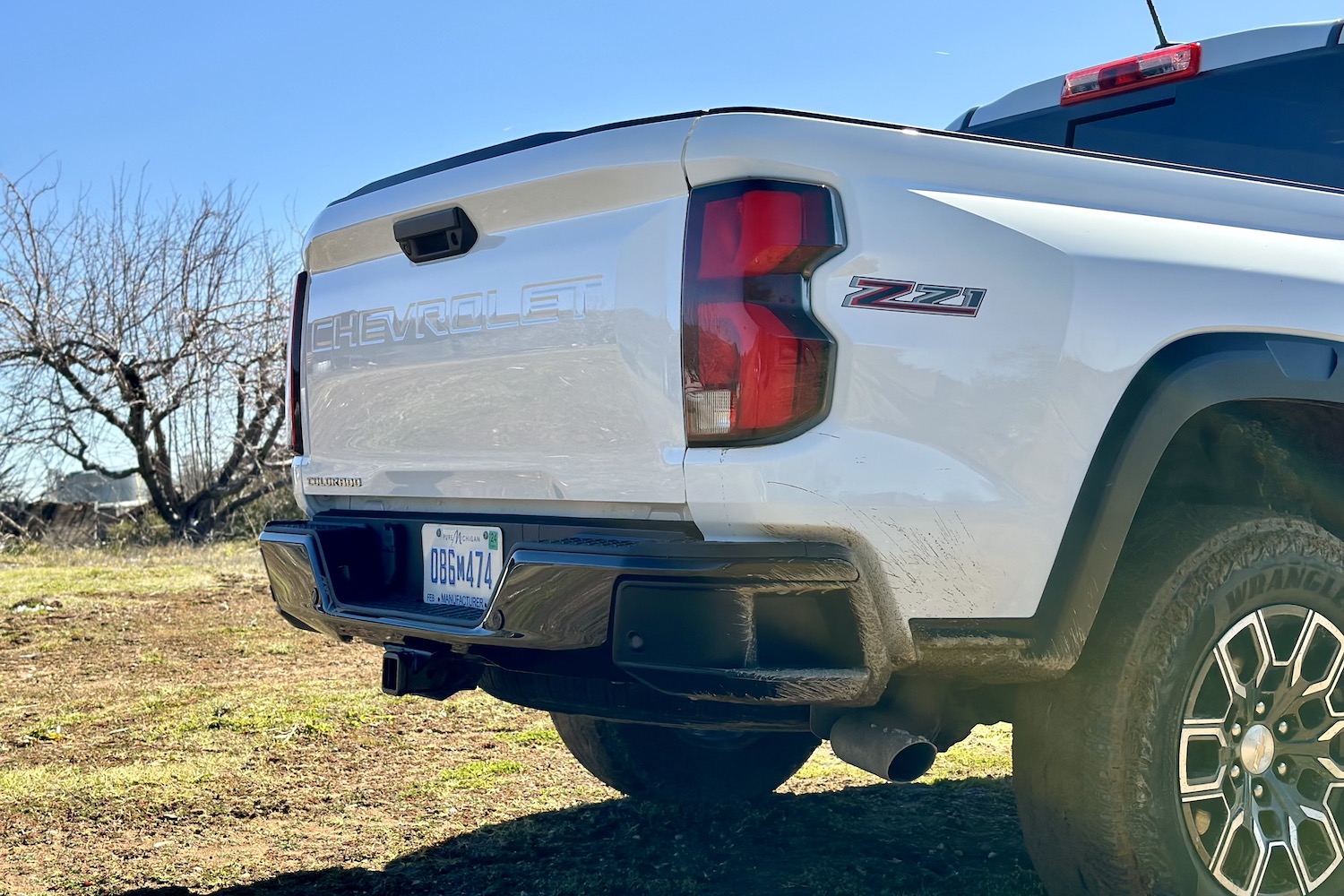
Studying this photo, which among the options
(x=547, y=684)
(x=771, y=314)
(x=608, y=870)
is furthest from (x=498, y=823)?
(x=771, y=314)

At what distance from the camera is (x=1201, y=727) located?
262 centimetres

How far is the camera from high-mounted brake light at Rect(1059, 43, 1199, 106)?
3.83 meters

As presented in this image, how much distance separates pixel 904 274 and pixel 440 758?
2.95 metres

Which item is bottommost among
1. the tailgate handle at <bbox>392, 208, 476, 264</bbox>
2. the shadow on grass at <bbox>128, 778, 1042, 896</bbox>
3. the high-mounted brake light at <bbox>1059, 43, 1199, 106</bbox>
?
the shadow on grass at <bbox>128, 778, 1042, 896</bbox>

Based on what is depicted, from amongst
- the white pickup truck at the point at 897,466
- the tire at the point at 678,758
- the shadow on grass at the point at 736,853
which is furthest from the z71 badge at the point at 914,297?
A: the tire at the point at 678,758

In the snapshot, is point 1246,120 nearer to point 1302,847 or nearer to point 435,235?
point 1302,847

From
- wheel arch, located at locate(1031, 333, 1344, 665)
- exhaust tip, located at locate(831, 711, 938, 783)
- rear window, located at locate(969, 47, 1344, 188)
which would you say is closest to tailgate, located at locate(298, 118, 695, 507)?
exhaust tip, located at locate(831, 711, 938, 783)

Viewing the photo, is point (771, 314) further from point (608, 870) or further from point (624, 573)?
point (608, 870)

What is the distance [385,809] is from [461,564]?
1449 millimetres

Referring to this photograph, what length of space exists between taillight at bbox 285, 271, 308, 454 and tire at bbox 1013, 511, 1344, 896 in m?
2.15

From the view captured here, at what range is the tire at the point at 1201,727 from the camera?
8.16ft

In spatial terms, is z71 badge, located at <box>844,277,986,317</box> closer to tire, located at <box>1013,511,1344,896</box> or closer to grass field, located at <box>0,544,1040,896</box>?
tire, located at <box>1013,511,1344,896</box>

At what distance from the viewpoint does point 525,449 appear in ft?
8.99

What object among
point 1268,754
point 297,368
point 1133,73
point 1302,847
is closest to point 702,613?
point 1268,754
